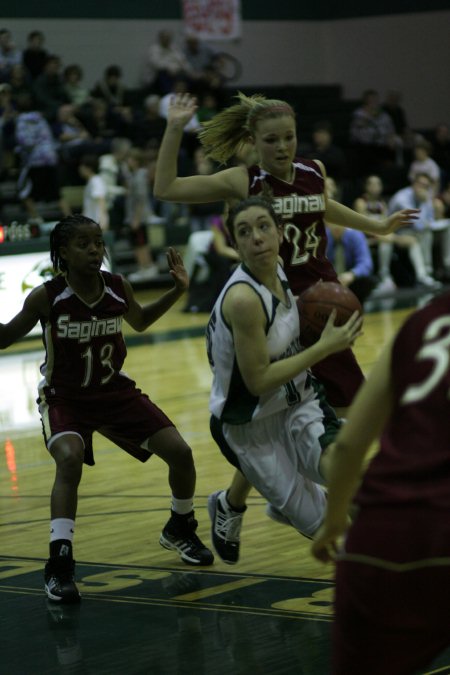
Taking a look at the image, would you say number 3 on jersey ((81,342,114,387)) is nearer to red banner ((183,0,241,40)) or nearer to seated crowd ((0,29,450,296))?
seated crowd ((0,29,450,296))

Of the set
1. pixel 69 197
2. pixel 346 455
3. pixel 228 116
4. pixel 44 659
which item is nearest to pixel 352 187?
pixel 69 197

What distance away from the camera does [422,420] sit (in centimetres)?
228

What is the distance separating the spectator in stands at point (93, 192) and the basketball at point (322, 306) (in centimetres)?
1094

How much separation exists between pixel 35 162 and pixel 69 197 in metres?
0.61

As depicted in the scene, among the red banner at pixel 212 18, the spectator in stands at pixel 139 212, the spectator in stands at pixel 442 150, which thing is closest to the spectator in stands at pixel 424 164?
the spectator in stands at pixel 442 150

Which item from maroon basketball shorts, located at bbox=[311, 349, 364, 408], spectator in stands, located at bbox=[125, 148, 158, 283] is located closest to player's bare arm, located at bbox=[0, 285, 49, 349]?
maroon basketball shorts, located at bbox=[311, 349, 364, 408]

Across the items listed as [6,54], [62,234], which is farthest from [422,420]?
[6,54]

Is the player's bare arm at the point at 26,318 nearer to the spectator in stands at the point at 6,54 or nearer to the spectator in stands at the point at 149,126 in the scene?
the spectator in stands at the point at 6,54

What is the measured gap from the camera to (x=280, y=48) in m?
21.9

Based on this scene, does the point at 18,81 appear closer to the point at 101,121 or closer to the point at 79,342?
the point at 101,121

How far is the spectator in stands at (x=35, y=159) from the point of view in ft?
50.3

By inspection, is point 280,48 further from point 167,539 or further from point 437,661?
point 437,661

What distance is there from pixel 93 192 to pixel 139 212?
86 cm

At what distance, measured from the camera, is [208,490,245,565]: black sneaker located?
16.0 ft
